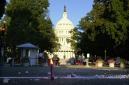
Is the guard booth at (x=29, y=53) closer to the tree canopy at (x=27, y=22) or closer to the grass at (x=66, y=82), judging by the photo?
the tree canopy at (x=27, y=22)

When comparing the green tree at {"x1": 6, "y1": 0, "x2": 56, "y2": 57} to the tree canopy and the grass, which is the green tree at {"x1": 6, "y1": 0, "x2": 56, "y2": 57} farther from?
the grass

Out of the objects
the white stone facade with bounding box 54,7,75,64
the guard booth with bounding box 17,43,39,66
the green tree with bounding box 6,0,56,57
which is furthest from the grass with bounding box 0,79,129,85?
the white stone facade with bounding box 54,7,75,64

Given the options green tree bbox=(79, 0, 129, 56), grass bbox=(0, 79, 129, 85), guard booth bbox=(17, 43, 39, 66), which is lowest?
grass bbox=(0, 79, 129, 85)

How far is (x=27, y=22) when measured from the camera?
84.2 meters

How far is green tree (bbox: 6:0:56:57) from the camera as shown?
8419 cm

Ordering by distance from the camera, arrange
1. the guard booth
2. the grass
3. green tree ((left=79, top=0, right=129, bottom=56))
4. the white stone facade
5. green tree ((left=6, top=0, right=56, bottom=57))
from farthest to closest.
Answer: the white stone facade
green tree ((left=6, top=0, right=56, bottom=57))
green tree ((left=79, top=0, right=129, bottom=56))
the guard booth
the grass

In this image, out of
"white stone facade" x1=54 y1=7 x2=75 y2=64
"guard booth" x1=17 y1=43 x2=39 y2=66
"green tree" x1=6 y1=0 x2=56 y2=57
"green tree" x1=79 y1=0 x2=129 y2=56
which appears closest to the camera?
"guard booth" x1=17 y1=43 x2=39 y2=66

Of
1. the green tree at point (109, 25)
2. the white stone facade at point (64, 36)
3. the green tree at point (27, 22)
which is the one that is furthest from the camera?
the white stone facade at point (64, 36)

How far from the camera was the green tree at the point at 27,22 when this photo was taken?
84188 mm

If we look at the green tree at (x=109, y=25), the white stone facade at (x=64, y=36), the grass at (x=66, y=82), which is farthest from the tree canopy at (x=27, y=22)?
the white stone facade at (x=64, y=36)

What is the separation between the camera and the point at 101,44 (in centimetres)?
8412

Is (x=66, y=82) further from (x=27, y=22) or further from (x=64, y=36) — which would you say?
(x=64, y=36)

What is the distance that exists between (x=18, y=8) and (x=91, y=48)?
17.7 meters

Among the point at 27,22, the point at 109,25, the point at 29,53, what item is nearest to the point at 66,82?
the point at 29,53
